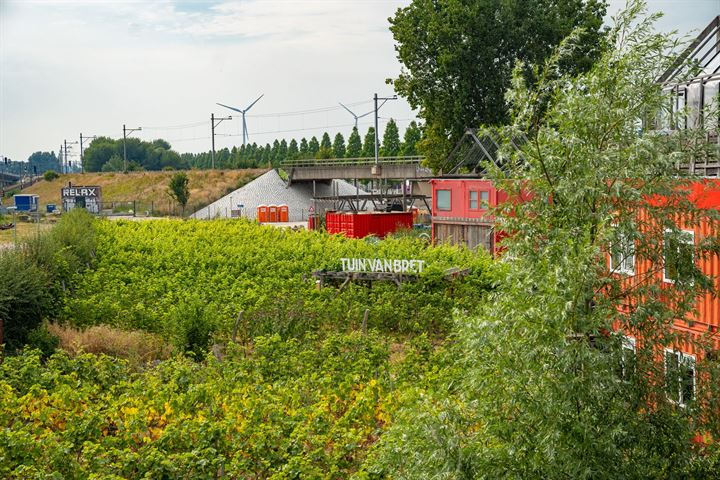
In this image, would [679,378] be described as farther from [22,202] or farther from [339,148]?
[339,148]

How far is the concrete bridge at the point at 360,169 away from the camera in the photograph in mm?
63062

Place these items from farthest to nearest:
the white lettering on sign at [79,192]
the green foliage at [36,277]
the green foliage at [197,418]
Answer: the white lettering on sign at [79,192] < the green foliage at [36,277] < the green foliage at [197,418]

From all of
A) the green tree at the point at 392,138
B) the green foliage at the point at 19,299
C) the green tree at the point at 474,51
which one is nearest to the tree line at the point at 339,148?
the green tree at the point at 392,138

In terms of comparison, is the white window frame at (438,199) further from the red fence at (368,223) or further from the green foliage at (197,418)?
the green foliage at (197,418)

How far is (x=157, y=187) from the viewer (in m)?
92.3

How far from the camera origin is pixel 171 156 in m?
148

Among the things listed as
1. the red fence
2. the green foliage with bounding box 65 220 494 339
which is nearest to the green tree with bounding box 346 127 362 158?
the red fence

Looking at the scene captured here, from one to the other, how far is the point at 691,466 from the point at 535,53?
134 feet

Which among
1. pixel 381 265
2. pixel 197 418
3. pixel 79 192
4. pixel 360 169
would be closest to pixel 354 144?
pixel 360 169

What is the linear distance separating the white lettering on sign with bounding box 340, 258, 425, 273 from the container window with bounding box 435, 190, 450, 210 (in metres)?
9.69

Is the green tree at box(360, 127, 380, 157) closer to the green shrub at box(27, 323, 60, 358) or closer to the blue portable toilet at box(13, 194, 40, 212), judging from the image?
the blue portable toilet at box(13, 194, 40, 212)

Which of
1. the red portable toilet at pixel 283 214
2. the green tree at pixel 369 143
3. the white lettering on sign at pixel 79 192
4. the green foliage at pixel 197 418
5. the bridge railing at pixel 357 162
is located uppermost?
the green tree at pixel 369 143

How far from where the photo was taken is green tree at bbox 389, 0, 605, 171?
4816cm

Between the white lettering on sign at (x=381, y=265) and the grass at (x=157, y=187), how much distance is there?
2056 inches
